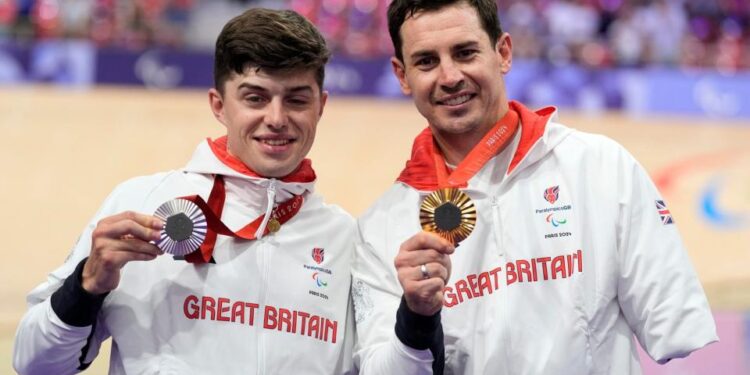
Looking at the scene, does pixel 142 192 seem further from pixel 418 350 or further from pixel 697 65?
pixel 697 65

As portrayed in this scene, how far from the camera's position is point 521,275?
3.18 meters

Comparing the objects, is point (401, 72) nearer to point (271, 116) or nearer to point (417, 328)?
point (271, 116)

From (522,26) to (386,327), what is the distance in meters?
14.5

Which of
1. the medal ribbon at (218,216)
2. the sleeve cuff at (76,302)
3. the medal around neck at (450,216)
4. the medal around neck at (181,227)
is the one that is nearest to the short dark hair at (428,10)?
the medal ribbon at (218,216)

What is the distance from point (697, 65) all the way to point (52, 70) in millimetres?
10223

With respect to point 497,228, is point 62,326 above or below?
below

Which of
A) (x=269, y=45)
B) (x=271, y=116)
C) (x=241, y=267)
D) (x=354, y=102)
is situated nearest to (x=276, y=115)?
(x=271, y=116)

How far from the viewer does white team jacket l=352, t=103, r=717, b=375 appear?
3.08 metres

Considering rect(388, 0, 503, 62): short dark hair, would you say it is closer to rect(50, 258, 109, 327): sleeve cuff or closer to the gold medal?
the gold medal

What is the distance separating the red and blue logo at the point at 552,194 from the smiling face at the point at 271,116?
0.77m

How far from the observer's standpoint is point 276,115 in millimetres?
→ 3209

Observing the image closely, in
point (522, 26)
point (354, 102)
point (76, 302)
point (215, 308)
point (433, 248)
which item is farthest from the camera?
point (522, 26)

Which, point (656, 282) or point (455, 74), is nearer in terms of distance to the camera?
point (656, 282)

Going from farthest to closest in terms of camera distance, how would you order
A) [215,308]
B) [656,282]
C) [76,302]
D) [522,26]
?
[522,26]
[215,308]
[656,282]
[76,302]
